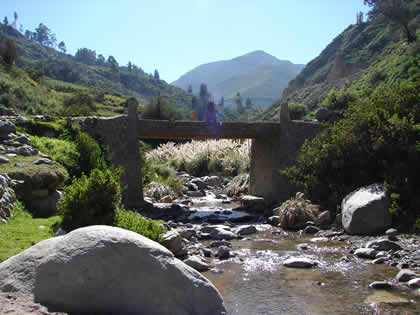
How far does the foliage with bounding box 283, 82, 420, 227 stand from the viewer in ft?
33.9

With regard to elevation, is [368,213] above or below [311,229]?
above

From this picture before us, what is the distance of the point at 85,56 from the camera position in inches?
6334

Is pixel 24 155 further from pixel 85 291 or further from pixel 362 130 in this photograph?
pixel 362 130

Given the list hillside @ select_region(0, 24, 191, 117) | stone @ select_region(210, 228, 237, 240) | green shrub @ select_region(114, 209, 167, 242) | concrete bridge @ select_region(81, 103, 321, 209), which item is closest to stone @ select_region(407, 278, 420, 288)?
green shrub @ select_region(114, 209, 167, 242)

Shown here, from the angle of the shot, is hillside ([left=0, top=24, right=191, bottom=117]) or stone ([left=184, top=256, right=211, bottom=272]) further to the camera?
hillside ([left=0, top=24, right=191, bottom=117])

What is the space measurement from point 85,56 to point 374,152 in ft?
541

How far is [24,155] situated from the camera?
29.0 feet

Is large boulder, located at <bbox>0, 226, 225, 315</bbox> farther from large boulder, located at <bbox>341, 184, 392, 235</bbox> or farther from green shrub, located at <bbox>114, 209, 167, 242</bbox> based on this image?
large boulder, located at <bbox>341, 184, 392, 235</bbox>

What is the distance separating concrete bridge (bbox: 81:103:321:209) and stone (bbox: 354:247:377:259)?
7.59m

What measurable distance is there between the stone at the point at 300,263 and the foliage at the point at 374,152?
3555mm

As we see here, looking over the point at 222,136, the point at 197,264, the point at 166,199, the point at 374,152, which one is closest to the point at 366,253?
the point at 197,264

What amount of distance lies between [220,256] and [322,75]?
262 feet

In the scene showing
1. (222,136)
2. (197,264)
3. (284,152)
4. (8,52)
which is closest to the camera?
(197,264)

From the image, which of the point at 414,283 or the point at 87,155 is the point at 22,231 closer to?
the point at 87,155
